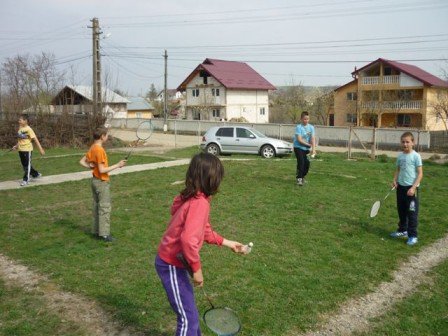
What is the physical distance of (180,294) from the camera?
338 cm

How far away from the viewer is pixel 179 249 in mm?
3336

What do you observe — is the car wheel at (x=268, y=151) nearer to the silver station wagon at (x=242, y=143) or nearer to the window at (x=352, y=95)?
the silver station wagon at (x=242, y=143)

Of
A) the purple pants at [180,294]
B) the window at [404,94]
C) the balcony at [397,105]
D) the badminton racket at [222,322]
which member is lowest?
the badminton racket at [222,322]

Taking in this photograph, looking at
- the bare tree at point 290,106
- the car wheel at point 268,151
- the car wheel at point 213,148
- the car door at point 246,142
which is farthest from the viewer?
the bare tree at point 290,106

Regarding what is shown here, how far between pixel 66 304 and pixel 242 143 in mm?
17204

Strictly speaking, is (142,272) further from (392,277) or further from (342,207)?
(342,207)

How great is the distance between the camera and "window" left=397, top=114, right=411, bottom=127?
47.1 m

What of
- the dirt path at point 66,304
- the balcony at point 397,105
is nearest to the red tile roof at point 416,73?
the balcony at point 397,105

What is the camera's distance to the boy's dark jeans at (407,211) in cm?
711

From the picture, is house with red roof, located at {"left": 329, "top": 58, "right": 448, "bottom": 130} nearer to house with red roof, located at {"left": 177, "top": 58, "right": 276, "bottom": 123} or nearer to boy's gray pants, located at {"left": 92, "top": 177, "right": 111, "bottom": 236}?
house with red roof, located at {"left": 177, "top": 58, "right": 276, "bottom": 123}

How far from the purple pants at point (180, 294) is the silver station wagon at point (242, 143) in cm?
1811

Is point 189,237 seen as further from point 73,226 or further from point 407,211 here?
point 73,226

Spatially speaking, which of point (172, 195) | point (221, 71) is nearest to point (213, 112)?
point (221, 71)

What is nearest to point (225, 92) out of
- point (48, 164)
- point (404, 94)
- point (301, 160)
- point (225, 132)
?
point (404, 94)
